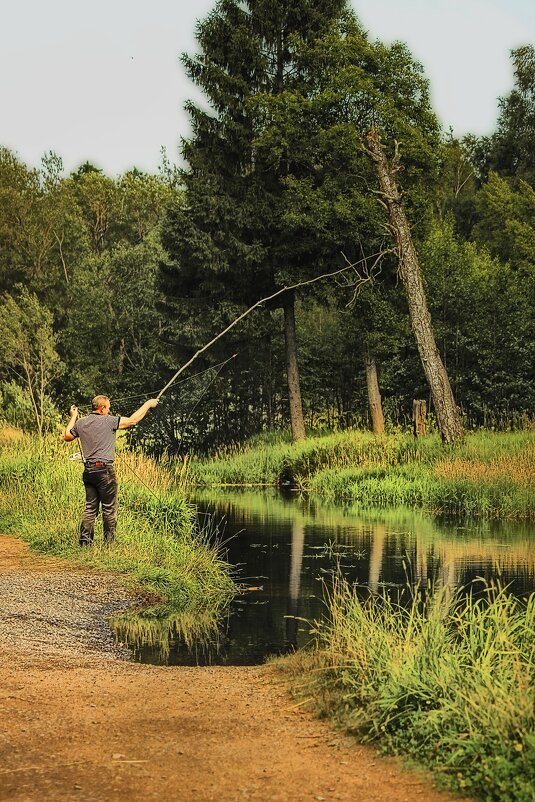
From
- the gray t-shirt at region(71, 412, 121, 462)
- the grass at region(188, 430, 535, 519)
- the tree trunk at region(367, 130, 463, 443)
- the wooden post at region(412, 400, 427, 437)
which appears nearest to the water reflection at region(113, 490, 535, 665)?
the grass at region(188, 430, 535, 519)

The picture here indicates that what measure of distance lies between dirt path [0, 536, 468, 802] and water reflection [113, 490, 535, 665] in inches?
40.3

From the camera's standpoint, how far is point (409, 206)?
35.7 metres

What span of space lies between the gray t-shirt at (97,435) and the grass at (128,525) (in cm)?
131

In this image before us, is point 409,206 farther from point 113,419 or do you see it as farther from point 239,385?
point 113,419

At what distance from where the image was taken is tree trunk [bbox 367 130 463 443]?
2861 cm

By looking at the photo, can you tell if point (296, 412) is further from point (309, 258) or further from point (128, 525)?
point (128, 525)

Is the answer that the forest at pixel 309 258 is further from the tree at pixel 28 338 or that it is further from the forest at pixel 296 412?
the tree at pixel 28 338

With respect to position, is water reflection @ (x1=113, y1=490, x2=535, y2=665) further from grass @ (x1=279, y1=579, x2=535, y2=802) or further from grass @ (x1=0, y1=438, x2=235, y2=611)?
grass @ (x1=279, y1=579, x2=535, y2=802)

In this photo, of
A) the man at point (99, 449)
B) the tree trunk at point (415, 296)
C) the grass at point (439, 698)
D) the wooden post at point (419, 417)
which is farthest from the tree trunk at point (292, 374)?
the grass at point (439, 698)

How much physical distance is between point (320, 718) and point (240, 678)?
1520mm

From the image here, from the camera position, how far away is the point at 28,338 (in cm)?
5134

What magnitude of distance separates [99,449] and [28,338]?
38.2 metres

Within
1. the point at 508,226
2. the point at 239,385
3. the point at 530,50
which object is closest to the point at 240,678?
the point at 239,385

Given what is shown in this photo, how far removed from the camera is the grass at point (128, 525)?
13.5 meters
